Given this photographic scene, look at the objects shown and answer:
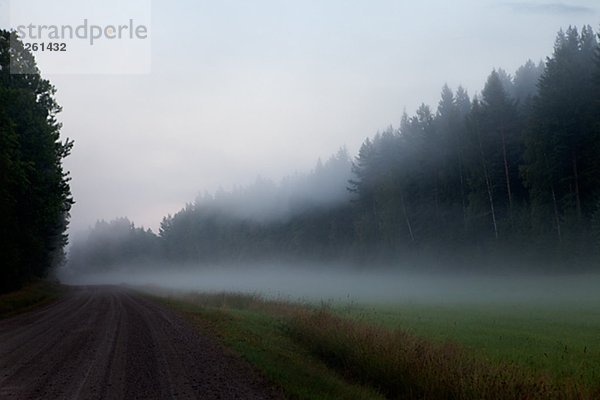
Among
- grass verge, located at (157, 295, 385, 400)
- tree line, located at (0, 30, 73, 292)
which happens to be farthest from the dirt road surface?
tree line, located at (0, 30, 73, 292)

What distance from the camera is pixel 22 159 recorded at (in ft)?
110

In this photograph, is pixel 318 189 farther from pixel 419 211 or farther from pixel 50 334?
pixel 50 334

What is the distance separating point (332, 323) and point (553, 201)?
3597cm

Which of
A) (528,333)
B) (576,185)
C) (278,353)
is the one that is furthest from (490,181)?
(278,353)

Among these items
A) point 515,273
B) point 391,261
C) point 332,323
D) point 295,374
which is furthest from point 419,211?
point 295,374

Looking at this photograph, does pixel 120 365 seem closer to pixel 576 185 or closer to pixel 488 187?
pixel 576 185

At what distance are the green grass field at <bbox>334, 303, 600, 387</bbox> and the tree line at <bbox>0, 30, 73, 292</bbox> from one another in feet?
76.6

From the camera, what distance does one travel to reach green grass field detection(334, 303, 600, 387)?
10945 millimetres

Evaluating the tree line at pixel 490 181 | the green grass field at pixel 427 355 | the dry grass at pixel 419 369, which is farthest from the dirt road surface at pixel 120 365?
the tree line at pixel 490 181

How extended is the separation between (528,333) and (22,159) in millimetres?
33652

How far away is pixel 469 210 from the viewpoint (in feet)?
182

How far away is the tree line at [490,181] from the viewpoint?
42.3 metres

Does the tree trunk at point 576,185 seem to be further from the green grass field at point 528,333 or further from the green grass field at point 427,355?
the green grass field at point 427,355

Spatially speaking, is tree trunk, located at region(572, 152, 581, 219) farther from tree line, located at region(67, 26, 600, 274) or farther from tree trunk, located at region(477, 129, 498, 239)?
tree trunk, located at region(477, 129, 498, 239)
